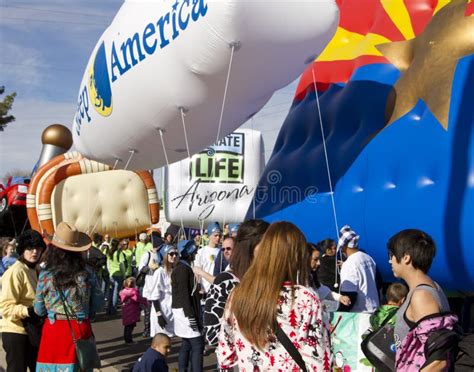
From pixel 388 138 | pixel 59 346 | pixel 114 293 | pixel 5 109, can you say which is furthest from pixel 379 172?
pixel 5 109

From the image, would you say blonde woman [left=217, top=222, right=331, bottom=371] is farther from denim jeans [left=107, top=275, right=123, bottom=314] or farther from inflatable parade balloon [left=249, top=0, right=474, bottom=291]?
denim jeans [left=107, top=275, right=123, bottom=314]

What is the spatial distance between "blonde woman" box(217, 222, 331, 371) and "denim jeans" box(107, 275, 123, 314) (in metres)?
9.55

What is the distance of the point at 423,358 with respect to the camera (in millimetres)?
2885

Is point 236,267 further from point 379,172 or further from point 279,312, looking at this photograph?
point 379,172

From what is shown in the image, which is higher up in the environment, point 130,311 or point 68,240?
point 68,240

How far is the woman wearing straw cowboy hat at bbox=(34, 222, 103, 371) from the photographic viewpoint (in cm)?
436

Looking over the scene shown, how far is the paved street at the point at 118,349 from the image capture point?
24.9 feet

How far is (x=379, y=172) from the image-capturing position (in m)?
6.61

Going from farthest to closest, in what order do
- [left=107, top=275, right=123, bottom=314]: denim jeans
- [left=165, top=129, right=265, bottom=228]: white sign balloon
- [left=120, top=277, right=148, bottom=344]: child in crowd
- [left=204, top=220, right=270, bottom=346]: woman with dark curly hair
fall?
[left=165, top=129, right=265, bottom=228]: white sign balloon
[left=107, top=275, right=123, bottom=314]: denim jeans
[left=120, top=277, right=148, bottom=344]: child in crowd
[left=204, top=220, right=270, bottom=346]: woman with dark curly hair

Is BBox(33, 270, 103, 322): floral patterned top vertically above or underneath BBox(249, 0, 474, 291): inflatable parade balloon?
underneath

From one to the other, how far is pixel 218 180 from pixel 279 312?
→ 36.9 ft

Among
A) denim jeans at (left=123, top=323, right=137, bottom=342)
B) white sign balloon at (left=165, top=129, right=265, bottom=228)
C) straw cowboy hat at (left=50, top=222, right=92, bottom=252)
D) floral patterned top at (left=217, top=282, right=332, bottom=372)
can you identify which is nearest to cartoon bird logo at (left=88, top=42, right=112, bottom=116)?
denim jeans at (left=123, top=323, right=137, bottom=342)

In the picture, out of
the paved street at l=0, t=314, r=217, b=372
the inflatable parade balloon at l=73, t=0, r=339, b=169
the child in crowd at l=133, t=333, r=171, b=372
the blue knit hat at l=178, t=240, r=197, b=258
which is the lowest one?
the paved street at l=0, t=314, r=217, b=372

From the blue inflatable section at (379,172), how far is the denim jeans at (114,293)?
4.10 meters
